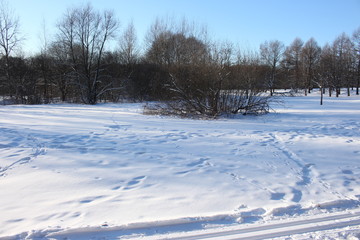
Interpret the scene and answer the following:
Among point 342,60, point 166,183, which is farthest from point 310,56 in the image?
point 166,183

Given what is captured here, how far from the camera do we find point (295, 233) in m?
2.70

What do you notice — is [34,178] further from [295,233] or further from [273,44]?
[273,44]

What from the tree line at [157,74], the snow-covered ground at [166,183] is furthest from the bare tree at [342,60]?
the snow-covered ground at [166,183]

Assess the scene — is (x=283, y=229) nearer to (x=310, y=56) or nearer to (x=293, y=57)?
(x=310, y=56)

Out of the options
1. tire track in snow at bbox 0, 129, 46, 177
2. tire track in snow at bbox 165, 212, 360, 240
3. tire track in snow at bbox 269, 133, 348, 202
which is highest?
tire track in snow at bbox 0, 129, 46, 177

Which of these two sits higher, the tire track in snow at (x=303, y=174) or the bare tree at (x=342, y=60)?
the bare tree at (x=342, y=60)

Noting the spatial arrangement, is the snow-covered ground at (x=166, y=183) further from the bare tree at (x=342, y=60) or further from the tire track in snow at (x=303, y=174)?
the bare tree at (x=342, y=60)

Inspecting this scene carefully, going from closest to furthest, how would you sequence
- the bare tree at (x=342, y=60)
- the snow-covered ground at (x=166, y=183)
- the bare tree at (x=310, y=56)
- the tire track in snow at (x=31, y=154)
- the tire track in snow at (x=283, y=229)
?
the tire track in snow at (x=283, y=229)
the snow-covered ground at (x=166, y=183)
the tire track in snow at (x=31, y=154)
the bare tree at (x=342, y=60)
the bare tree at (x=310, y=56)

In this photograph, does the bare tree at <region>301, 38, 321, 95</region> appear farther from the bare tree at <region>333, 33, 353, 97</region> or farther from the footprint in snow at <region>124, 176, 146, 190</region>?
the footprint in snow at <region>124, 176, 146, 190</region>

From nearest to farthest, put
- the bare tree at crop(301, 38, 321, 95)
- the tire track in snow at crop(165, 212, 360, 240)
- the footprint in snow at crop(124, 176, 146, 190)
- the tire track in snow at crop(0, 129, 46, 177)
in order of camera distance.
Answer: the tire track in snow at crop(165, 212, 360, 240) < the footprint in snow at crop(124, 176, 146, 190) < the tire track in snow at crop(0, 129, 46, 177) < the bare tree at crop(301, 38, 321, 95)

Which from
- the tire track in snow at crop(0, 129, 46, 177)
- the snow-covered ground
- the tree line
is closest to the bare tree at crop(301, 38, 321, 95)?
the tree line

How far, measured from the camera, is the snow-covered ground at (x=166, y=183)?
9.50ft

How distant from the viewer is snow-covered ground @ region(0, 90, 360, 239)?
9.50 feet

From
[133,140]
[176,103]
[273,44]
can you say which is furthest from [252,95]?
[273,44]
